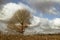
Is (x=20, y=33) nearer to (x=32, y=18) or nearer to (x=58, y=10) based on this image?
(x=32, y=18)

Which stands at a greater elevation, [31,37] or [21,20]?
[21,20]

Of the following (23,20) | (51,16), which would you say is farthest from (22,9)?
(51,16)

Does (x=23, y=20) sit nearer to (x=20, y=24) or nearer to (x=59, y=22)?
(x=20, y=24)

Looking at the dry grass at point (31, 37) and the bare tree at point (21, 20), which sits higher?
the bare tree at point (21, 20)

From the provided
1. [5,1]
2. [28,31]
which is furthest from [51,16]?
[5,1]

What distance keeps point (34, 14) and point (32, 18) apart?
0.05 metres

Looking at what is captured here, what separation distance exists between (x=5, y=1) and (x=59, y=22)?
0.65m

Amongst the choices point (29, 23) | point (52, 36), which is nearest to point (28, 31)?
point (29, 23)

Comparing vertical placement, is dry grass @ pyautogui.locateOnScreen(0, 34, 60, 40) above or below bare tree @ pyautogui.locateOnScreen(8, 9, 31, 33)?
below

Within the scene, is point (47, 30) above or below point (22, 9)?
below

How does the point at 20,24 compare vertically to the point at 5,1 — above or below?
below

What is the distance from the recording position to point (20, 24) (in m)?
2.87

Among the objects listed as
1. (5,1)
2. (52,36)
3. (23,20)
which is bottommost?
(52,36)

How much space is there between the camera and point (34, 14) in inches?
113
